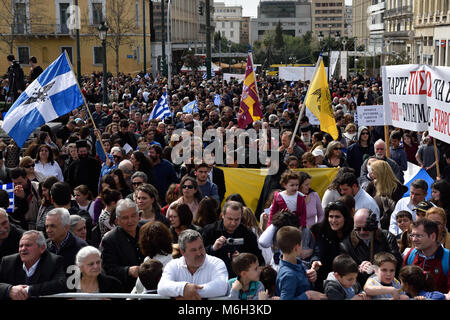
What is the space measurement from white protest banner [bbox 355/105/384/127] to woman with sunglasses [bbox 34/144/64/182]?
19.0ft

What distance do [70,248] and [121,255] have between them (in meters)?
0.45

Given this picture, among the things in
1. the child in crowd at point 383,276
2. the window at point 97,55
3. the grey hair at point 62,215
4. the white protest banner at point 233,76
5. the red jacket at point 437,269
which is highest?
the window at point 97,55

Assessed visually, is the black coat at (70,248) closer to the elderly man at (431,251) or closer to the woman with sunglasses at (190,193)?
the woman with sunglasses at (190,193)

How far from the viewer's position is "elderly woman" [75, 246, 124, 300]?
5.07 m

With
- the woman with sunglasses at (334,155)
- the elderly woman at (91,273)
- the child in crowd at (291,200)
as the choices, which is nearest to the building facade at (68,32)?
the woman with sunglasses at (334,155)

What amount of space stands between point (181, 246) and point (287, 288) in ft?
2.90

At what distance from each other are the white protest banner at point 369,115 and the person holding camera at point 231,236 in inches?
277

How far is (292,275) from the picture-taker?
15.5 feet

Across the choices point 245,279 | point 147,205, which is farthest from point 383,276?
point 147,205

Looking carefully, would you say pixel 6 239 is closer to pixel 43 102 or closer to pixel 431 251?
pixel 431 251

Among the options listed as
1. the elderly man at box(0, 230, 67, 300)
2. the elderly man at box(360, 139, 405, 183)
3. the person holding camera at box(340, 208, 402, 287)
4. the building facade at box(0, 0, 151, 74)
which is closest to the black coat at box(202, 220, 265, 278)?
the person holding camera at box(340, 208, 402, 287)

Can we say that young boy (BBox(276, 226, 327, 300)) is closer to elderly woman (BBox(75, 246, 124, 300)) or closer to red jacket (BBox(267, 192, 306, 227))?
elderly woman (BBox(75, 246, 124, 300))

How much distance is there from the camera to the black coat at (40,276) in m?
5.08
